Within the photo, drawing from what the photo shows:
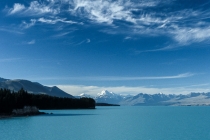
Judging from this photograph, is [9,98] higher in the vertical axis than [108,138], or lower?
higher

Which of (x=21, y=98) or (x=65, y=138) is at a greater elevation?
(x=21, y=98)

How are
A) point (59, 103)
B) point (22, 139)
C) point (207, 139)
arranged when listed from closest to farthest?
1. point (22, 139)
2. point (207, 139)
3. point (59, 103)

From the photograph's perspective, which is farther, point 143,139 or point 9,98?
point 9,98

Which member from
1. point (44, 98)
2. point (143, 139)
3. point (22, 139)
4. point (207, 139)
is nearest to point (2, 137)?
point (22, 139)

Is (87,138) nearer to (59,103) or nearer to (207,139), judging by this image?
(207,139)

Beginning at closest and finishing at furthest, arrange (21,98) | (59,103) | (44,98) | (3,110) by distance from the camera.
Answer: (3,110) → (21,98) → (44,98) → (59,103)

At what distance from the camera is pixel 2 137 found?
49625 mm

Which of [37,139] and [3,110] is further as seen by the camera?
[3,110]

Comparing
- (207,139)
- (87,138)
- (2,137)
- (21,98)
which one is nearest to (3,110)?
(21,98)

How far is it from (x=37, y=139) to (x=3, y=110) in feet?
202

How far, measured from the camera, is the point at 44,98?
17912 cm

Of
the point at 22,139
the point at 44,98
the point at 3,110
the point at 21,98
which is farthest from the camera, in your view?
the point at 44,98

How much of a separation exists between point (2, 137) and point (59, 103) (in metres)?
143

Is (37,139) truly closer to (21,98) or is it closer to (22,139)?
(22,139)
